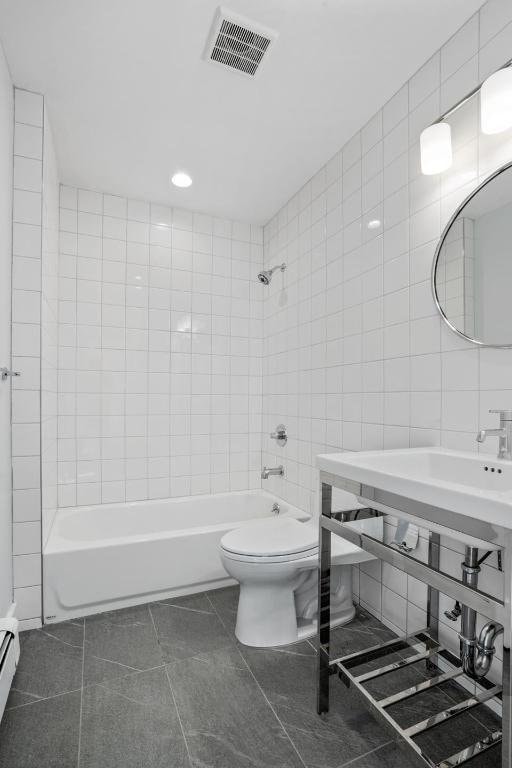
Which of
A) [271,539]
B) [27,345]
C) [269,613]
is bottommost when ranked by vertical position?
A: [269,613]

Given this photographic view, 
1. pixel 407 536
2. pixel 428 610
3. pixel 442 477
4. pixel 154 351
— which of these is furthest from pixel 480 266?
pixel 154 351

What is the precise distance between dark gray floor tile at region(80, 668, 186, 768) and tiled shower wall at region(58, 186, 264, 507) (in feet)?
4.46

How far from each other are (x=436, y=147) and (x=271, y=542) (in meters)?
1.73

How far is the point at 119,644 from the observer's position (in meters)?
1.76

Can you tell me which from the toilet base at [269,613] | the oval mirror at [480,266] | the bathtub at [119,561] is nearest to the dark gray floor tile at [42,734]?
the bathtub at [119,561]

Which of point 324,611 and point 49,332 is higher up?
point 49,332

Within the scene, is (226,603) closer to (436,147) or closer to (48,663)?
(48,663)

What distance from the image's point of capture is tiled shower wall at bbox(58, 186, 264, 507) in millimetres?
2643

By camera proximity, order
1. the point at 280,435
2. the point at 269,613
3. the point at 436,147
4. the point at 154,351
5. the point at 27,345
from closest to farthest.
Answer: the point at 436,147 → the point at 269,613 → the point at 27,345 → the point at 280,435 → the point at 154,351

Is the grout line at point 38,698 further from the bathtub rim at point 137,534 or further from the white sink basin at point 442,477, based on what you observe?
the white sink basin at point 442,477

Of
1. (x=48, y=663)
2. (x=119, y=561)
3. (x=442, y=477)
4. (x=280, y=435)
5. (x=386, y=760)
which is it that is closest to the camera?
(x=386, y=760)

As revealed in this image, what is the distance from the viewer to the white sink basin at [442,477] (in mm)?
830

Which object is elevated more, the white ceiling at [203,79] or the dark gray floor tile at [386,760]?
the white ceiling at [203,79]

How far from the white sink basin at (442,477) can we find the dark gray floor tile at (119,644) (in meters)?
1.13
